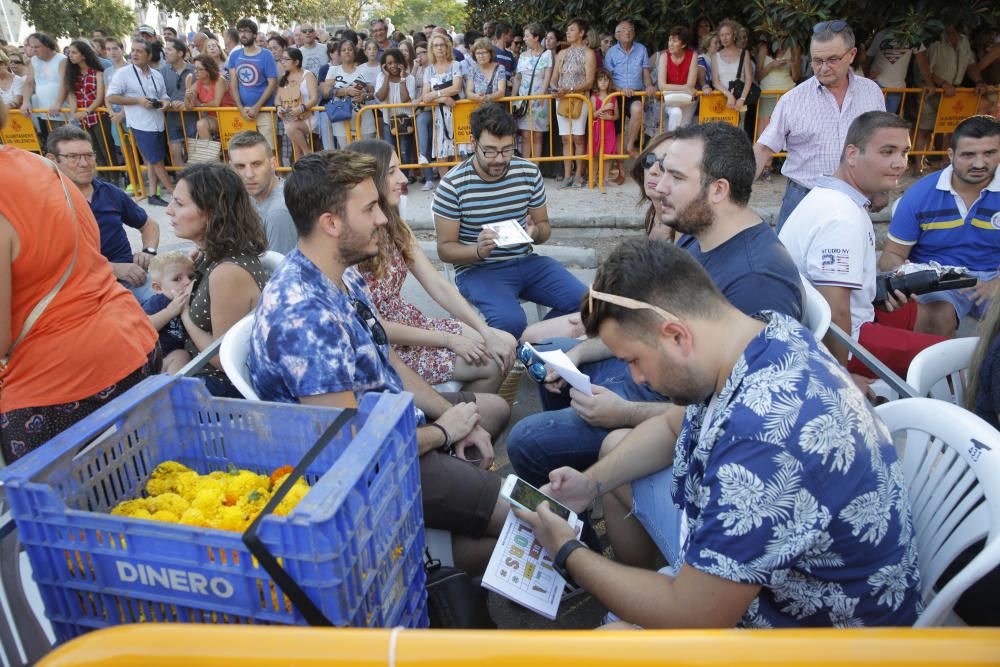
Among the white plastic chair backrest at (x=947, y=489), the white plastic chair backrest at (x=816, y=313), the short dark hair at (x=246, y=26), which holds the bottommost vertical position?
the white plastic chair backrest at (x=947, y=489)

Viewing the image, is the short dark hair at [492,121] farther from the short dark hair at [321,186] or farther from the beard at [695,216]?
the short dark hair at [321,186]

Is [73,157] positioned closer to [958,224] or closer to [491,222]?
[491,222]

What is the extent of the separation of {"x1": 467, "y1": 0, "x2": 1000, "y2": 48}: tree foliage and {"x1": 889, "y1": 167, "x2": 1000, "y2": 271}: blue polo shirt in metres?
4.23

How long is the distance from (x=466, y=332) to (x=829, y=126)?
10.2 ft

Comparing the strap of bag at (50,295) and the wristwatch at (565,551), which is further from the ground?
the strap of bag at (50,295)

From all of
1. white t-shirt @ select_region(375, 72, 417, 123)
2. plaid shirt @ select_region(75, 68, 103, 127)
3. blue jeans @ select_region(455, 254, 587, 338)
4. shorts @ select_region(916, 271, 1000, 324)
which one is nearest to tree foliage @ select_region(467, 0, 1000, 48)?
white t-shirt @ select_region(375, 72, 417, 123)

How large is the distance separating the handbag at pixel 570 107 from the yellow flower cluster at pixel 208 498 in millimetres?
7473

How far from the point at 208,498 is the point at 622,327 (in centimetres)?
106

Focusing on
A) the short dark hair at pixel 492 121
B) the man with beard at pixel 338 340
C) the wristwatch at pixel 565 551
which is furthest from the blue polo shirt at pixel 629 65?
the wristwatch at pixel 565 551

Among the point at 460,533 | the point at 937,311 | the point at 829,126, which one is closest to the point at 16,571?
the point at 460,533

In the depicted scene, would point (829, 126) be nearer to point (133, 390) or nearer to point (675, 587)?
point (675, 587)

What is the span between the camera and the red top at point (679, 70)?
328 inches

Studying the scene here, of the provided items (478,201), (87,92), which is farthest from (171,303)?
(87,92)

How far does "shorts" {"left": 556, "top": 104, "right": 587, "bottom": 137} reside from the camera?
27.9 ft
